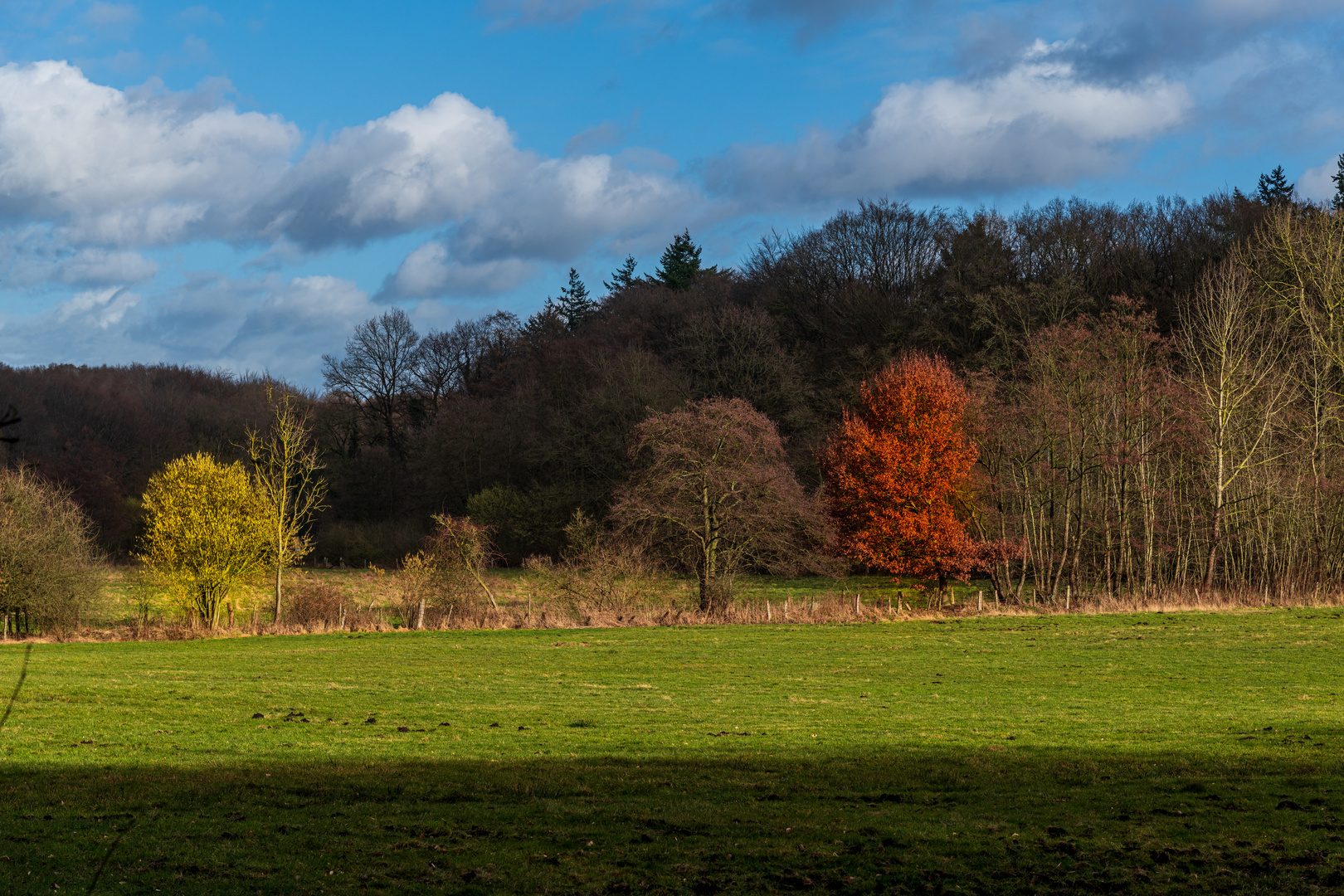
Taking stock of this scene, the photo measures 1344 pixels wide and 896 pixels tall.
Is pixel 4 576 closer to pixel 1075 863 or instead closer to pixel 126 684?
pixel 126 684

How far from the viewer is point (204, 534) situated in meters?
38.7

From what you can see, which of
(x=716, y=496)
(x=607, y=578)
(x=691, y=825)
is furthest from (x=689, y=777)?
(x=716, y=496)

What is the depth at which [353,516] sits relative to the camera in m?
77.1

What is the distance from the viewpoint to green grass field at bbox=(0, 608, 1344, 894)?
7.75 metres

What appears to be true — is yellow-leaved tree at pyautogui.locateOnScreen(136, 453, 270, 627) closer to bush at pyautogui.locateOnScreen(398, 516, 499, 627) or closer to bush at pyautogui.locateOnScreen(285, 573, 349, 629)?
bush at pyautogui.locateOnScreen(285, 573, 349, 629)

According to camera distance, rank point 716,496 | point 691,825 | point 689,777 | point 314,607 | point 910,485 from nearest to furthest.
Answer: point 691,825 < point 689,777 < point 314,607 < point 716,496 < point 910,485

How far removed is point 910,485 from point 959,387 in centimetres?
593

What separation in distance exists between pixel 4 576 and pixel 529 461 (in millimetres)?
32779

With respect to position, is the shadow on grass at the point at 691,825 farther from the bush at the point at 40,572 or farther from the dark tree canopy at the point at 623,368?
the dark tree canopy at the point at 623,368

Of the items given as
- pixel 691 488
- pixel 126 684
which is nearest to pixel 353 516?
pixel 691 488

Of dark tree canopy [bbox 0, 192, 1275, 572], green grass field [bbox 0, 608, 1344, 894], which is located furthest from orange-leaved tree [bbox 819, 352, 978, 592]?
green grass field [bbox 0, 608, 1344, 894]

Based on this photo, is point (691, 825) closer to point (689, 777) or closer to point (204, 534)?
point (689, 777)

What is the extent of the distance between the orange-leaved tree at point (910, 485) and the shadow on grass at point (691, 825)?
1241 inches

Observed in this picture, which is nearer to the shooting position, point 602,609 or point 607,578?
point 602,609
